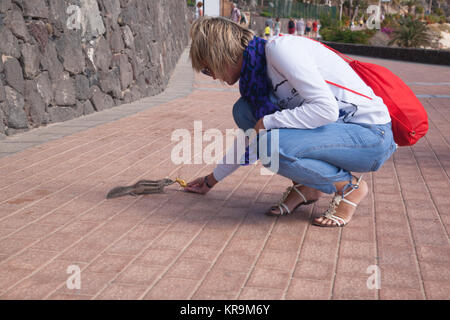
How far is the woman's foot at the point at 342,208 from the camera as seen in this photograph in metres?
3.10

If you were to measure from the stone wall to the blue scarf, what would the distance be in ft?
10.8

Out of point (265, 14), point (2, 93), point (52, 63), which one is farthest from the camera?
point (265, 14)

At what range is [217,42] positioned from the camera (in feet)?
9.04

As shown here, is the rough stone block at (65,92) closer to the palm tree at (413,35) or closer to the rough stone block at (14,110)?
the rough stone block at (14,110)

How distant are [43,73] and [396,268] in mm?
4685

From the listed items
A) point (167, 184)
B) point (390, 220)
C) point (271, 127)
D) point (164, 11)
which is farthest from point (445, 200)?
point (164, 11)

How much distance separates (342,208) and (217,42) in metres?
1.22

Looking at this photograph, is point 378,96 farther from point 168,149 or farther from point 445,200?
point 168,149

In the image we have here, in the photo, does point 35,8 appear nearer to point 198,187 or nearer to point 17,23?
point 17,23

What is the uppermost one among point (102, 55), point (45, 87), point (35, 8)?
point (35, 8)

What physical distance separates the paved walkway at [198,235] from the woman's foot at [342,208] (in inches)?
2.5

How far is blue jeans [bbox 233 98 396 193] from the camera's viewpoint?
284 cm
